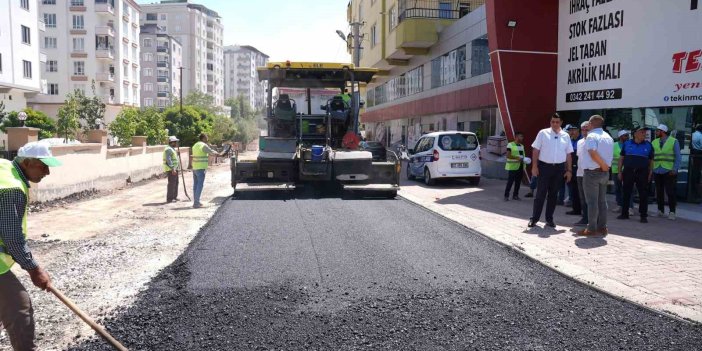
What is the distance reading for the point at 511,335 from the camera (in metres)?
4.39

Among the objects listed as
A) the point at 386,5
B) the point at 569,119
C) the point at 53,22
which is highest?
the point at 53,22

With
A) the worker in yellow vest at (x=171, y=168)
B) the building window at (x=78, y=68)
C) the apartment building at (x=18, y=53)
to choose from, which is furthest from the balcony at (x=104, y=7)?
the worker in yellow vest at (x=171, y=168)

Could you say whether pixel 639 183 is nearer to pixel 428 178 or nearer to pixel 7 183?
pixel 428 178

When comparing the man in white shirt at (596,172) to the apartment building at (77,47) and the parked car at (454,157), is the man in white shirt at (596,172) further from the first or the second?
the apartment building at (77,47)

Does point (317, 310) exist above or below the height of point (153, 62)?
below

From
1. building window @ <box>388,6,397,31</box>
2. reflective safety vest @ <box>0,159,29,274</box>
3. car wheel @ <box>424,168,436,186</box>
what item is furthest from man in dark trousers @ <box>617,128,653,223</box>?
Answer: building window @ <box>388,6,397,31</box>

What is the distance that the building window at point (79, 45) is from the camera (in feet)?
214

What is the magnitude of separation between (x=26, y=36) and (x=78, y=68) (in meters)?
23.3

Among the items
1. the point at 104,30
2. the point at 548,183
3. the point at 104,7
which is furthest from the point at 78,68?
the point at 548,183

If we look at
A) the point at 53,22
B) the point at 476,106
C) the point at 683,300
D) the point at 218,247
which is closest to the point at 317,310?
the point at 218,247

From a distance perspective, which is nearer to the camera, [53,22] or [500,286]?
[500,286]

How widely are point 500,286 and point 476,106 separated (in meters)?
17.1

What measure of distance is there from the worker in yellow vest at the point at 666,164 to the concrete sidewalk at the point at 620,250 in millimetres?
482

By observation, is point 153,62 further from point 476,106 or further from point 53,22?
point 476,106
